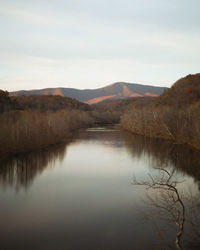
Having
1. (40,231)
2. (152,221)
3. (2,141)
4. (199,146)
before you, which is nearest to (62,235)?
(40,231)

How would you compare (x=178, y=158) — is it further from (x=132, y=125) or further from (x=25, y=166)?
(x=132, y=125)

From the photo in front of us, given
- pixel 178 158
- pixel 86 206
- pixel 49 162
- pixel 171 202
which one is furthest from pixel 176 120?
pixel 86 206

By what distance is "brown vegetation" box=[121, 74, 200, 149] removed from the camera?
2386cm

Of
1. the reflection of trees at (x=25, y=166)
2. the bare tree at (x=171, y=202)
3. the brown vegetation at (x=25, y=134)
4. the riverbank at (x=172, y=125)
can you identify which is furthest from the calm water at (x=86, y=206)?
the riverbank at (x=172, y=125)

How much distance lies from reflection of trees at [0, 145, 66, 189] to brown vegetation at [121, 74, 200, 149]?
11741 millimetres

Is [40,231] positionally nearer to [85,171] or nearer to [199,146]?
[85,171]

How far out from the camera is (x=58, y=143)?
26.3 meters

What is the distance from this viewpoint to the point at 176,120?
2811 centimetres

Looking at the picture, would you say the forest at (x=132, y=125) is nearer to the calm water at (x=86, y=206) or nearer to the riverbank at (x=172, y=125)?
the riverbank at (x=172, y=125)

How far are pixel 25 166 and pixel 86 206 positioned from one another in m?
7.51

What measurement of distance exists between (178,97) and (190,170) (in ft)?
105

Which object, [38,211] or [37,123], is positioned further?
[37,123]

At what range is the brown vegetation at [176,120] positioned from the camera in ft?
78.3

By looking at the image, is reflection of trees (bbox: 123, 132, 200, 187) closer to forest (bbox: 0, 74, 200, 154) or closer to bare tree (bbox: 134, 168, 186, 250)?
forest (bbox: 0, 74, 200, 154)
